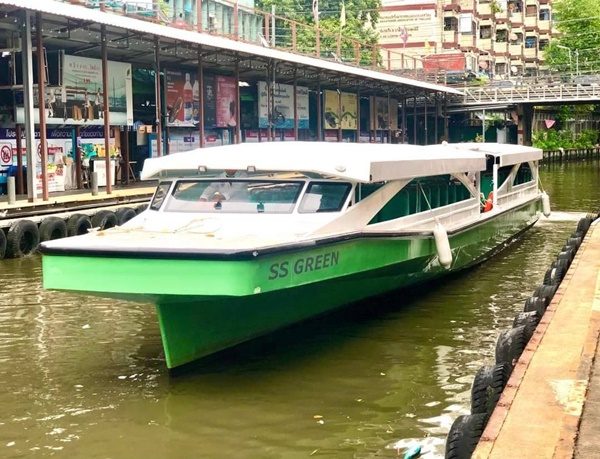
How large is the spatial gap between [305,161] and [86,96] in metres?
18.2

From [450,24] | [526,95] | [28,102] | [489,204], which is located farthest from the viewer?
[450,24]

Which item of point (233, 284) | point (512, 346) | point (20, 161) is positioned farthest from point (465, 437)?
point (20, 161)

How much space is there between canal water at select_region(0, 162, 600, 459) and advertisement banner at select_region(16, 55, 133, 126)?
12.7 meters

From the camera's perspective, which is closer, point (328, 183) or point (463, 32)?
point (328, 183)

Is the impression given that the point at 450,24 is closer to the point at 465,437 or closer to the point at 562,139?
the point at 562,139

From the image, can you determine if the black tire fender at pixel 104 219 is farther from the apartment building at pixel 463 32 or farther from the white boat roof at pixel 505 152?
the apartment building at pixel 463 32

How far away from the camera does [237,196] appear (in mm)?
10289

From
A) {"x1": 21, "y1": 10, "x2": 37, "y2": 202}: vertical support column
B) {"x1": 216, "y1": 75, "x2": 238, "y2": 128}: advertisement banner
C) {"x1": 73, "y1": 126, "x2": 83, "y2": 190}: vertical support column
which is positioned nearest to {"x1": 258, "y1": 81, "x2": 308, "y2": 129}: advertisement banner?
{"x1": 216, "y1": 75, "x2": 238, "y2": 128}: advertisement banner

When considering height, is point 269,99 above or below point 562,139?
above

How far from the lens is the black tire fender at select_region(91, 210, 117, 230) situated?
64.7ft

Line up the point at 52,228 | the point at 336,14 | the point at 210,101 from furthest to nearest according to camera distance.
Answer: the point at 336,14
the point at 210,101
the point at 52,228

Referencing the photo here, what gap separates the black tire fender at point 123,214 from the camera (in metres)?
20.4

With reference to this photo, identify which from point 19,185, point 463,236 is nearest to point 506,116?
point 19,185

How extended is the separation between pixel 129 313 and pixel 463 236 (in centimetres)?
534
